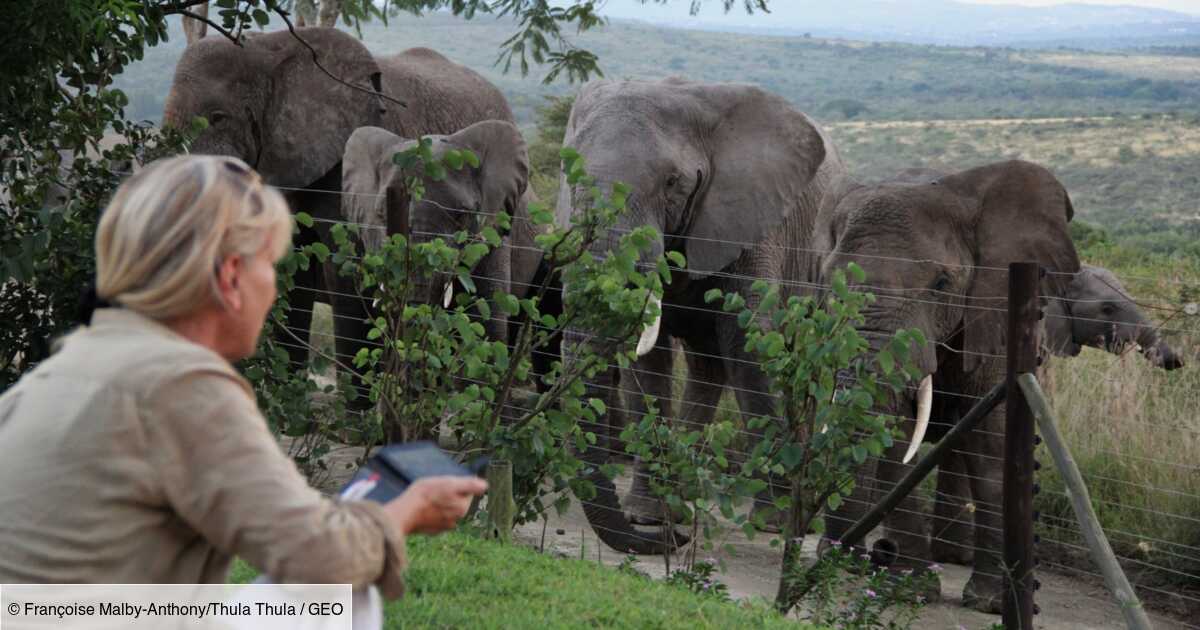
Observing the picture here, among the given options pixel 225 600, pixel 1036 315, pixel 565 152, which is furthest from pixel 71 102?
pixel 225 600

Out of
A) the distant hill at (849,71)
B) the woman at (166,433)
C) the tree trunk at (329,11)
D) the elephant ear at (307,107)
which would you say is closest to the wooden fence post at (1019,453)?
the woman at (166,433)

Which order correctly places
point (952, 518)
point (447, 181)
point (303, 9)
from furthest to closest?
1. point (303, 9)
2. point (447, 181)
3. point (952, 518)

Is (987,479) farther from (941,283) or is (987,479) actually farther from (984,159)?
(984,159)

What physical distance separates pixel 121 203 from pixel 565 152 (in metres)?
3.48

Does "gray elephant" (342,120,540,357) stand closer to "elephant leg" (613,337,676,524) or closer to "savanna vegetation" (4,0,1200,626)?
"elephant leg" (613,337,676,524)

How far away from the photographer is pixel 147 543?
238 centimetres

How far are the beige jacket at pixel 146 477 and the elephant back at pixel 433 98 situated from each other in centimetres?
856

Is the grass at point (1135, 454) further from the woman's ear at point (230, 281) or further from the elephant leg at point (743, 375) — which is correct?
the woman's ear at point (230, 281)

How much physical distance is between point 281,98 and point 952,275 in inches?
200

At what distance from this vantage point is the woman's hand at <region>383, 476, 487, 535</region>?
8.14 feet

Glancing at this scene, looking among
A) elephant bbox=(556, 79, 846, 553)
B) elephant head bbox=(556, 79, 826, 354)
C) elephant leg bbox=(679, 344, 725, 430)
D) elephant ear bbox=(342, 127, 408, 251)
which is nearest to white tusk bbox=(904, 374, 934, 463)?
elephant bbox=(556, 79, 846, 553)

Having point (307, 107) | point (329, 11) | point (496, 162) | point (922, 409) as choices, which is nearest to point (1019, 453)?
point (922, 409)

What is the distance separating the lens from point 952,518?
7961 millimetres

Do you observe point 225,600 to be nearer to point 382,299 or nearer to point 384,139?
point 382,299
